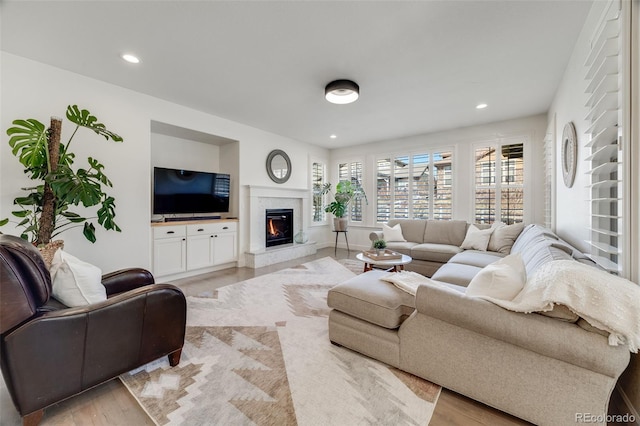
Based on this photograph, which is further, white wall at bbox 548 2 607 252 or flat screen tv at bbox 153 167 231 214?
flat screen tv at bbox 153 167 231 214

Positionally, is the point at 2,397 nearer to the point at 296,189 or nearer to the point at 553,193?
the point at 296,189

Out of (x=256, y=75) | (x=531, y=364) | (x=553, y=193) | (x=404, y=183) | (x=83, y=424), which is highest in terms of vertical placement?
(x=256, y=75)

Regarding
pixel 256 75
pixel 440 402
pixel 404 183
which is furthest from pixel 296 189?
pixel 440 402

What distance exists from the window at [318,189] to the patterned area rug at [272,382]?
4.07m

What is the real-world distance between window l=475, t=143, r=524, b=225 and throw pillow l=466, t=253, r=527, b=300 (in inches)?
143

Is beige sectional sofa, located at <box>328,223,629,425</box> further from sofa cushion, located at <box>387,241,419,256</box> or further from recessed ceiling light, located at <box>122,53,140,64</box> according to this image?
recessed ceiling light, located at <box>122,53,140,64</box>

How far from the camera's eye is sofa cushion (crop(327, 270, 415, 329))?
5.71ft

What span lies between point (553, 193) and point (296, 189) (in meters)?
4.30

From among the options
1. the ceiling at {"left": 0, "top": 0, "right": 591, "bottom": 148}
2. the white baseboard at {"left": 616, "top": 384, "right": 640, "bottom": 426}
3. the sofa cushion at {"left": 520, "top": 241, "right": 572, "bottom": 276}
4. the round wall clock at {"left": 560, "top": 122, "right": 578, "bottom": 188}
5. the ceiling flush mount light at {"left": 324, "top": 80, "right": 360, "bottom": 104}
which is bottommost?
the white baseboard at {"left": 616, "top": 384, "right": 640, "bottom": 426}

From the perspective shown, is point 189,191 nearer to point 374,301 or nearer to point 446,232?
point 374,301

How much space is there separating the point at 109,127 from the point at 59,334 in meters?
2.80

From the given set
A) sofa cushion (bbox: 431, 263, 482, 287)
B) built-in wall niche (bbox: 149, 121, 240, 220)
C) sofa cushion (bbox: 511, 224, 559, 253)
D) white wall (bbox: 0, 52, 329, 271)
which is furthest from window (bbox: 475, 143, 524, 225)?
white wall (bbox: 0, 52, 329, 271)

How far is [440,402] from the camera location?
1.47 meters

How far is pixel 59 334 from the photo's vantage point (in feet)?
4.39
